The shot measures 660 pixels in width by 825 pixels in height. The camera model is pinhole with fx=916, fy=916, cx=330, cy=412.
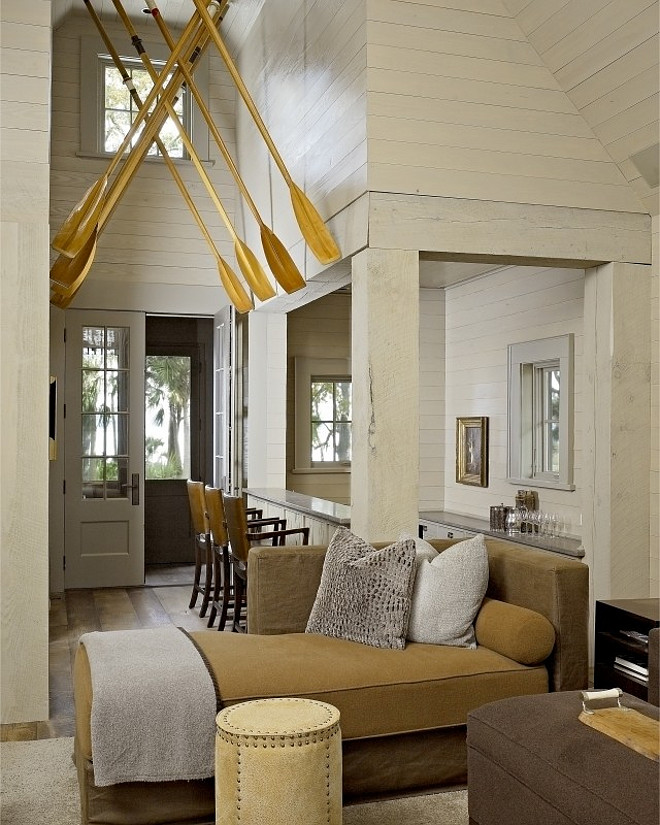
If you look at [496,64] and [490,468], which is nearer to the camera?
[496,64]

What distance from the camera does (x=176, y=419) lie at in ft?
29.1

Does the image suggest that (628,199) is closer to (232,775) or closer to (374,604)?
(374,604)

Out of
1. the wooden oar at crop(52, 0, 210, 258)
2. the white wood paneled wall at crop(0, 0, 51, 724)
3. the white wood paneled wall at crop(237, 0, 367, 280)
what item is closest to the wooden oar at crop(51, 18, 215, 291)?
the wooden oar at crop(52, 0, 210, 258)

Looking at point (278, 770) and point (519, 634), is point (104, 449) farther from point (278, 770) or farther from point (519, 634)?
point (278, 770)

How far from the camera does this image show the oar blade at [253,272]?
5.79m

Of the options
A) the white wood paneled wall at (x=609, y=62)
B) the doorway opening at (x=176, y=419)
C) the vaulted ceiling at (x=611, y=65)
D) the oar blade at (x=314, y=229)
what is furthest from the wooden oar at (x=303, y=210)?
the doorway opening at (x=176, y=419)

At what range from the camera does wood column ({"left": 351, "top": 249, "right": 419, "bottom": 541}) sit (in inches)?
171

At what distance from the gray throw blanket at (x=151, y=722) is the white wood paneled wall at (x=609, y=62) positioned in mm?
3096

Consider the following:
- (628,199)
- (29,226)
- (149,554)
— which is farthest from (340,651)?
(149,554)

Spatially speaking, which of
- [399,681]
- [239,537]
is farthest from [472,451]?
[399,681]

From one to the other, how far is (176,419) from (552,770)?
6.94 metres

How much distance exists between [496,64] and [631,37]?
0.75 metres

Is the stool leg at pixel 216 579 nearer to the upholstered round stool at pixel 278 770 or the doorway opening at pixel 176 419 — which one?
the doorway opening at pixel 176 419

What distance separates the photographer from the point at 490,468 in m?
6.72
